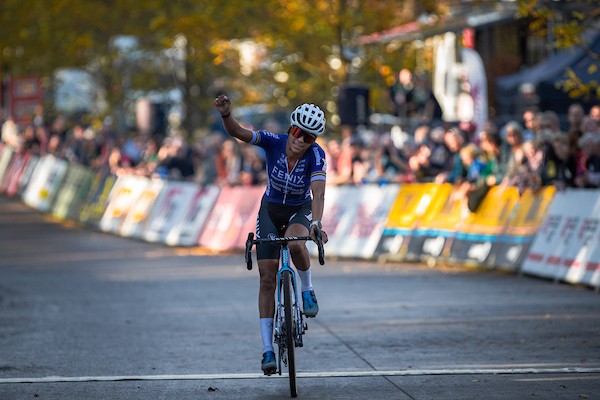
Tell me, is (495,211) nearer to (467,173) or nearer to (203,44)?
(467,173)

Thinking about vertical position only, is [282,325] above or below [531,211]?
above

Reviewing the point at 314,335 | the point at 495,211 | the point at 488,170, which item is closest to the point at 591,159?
the point at 495,211

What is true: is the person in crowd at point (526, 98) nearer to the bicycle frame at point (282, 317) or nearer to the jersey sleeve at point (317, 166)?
the jersey sleeve at point (317, 166)

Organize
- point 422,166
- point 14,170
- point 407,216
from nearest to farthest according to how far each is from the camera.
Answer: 1. point 407,216
2. point 422,166
3. point 14,170

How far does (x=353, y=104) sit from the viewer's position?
86.1ft

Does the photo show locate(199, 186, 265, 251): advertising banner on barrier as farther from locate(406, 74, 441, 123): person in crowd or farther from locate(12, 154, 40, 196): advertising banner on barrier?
locate(12, 154, 40, 196): advertising banner on barrier

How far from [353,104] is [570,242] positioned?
9.68 metres

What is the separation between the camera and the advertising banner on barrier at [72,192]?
31422 mm

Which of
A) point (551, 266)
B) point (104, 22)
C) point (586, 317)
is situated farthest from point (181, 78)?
point (586, 317)

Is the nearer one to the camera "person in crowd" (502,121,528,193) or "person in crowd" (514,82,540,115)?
"person in crowd" (502,121,528,193)

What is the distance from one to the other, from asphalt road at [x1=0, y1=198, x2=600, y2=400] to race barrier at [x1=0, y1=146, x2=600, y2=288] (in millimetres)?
380

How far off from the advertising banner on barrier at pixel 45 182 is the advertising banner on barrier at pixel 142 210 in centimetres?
567

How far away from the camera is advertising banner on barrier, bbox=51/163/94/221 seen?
3142cm

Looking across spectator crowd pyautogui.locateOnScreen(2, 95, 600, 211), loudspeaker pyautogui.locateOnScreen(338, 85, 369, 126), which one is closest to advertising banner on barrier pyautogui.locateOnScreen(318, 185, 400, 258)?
spectator crowd pyautogui.locateOnScreen(2, 95, 600, 211)
